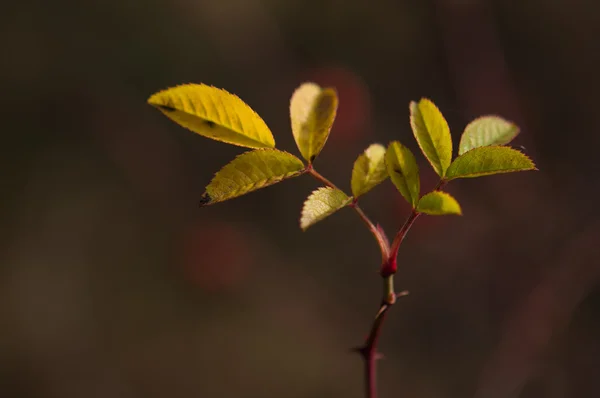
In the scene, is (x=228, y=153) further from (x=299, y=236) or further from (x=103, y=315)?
(x=103, y=315)

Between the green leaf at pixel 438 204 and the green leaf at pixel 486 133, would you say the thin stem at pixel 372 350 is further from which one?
the green leaf at pixel 486 133

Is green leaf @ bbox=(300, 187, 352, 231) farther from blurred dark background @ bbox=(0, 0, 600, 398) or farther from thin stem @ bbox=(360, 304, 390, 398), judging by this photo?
blurred dark background @ bbox=(0, 0, 600, 398)

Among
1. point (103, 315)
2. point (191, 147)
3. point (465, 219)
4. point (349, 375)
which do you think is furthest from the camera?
point (191, 147)

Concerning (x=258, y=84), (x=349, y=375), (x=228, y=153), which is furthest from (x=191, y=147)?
(x=349, y=375)

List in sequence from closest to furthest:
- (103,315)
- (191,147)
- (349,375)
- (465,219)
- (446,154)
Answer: (446,154) < (349,375) < (103,315) < (465,219) < (191,147)

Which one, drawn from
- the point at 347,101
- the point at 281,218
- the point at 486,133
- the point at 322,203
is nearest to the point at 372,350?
the point at 322,203

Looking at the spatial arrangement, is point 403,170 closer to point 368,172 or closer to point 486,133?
point 368,172
